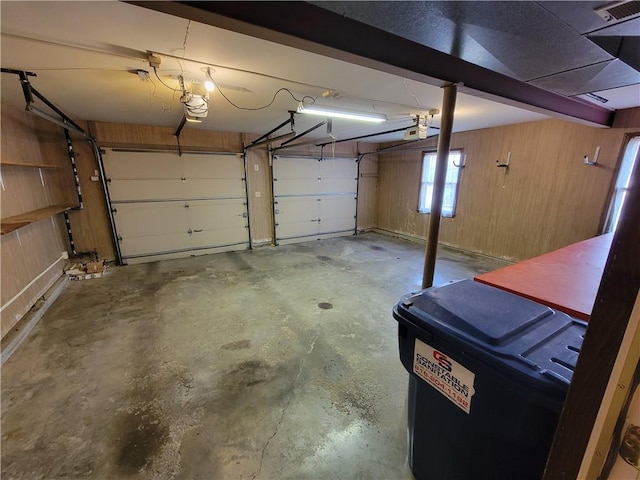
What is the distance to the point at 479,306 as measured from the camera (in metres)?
1.11

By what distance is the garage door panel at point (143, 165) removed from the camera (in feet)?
14.9

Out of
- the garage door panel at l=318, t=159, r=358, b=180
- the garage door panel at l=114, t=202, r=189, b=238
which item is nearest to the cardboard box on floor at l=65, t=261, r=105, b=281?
the garage door panel at l=114, t=202, r=189, b=238

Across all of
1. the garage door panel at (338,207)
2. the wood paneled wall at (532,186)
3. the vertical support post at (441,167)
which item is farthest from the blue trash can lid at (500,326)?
the garage door panel at (338,207)

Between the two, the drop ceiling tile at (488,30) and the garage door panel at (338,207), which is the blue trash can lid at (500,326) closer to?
the drop ceiling tile at (488,30)

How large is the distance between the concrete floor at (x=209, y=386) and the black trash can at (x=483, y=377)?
1.95ft

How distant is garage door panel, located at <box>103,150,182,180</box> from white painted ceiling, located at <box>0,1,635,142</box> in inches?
30.2

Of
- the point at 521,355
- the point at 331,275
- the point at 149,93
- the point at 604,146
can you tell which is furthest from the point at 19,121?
the point at 604,146

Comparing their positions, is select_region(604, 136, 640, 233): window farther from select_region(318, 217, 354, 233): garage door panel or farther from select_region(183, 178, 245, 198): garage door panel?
select_region(183, 178, 245, 198): garage door panel

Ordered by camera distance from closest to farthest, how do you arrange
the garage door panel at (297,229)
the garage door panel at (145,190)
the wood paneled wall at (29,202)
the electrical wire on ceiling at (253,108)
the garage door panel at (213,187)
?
the electrical wire on ceiling at (253,108), the wood paneled wall at (29,202), the garage door panel at (145,190), the garage door panel at (213,187), the garage door panel at (297,229)

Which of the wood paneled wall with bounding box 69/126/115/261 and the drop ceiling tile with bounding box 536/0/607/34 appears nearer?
the drop ceiling tile with bounding box 536/0/607/34

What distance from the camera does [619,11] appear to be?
1.26 metres

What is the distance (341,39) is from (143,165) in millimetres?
4847

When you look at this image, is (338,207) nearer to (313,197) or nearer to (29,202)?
(313,197)

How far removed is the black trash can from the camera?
0.80 m
